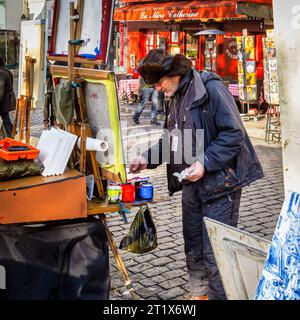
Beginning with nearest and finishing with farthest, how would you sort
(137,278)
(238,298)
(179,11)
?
1. (238,298)
2. (137,278)
3. (179,11)

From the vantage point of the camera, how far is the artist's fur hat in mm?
3396

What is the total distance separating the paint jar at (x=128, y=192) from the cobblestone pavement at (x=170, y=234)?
0.87 m

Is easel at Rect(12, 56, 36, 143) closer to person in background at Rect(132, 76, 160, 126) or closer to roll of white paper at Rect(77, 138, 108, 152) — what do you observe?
roll of white paper at Rect(77, 138, 108, 152)

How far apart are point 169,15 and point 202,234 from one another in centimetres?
1372

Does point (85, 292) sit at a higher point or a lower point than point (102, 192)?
lower

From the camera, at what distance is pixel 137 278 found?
4.43 metres

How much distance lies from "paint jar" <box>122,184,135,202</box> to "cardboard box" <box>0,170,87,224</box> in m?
0.31

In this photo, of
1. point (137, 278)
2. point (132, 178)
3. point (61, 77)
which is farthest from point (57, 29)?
point (137, 278)

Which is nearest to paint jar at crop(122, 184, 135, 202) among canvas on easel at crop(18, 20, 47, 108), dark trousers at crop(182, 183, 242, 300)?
dark trousers at crop(182, 183, 242, 300)

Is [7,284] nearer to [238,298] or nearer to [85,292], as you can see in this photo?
[85,292]

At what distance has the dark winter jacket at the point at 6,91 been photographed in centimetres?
928

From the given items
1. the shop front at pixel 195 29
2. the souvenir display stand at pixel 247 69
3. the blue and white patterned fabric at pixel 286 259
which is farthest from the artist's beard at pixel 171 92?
the shop front at pixel 195 29

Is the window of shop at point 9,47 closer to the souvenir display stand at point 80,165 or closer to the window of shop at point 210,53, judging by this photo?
the window of shop at point 210,53
